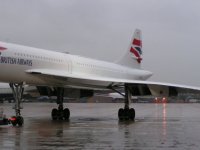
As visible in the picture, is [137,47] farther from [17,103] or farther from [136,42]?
[17,103]

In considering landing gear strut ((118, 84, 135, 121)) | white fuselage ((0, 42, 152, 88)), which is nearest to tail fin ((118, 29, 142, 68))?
white fuselage ((0, 42, 152, 88))

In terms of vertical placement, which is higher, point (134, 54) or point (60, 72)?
point (134, 54)

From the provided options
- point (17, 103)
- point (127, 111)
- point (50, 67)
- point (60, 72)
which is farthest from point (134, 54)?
point (17, 103)

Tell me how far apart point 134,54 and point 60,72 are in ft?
29.8

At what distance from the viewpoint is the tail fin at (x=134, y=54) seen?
92.9 ft

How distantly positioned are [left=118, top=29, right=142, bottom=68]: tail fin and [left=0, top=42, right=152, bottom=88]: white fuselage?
1.21 meters

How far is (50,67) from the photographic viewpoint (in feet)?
66.3

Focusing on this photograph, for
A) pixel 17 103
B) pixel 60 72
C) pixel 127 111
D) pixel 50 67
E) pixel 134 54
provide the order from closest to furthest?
pixel 17 103, pixel 50 67, pixel 60 72, pixel 127 111, pixel 134 54

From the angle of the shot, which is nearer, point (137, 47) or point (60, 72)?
point (60, 72)

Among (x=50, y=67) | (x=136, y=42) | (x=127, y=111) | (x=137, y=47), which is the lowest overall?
(x=127, y=111)

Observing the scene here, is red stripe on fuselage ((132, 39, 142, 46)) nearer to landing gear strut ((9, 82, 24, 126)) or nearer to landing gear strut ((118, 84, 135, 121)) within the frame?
landing gear strut ((118, 84, 135, 121))

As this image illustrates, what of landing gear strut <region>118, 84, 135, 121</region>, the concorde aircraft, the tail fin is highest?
the tail fin

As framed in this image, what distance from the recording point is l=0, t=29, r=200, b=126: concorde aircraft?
17984 millimetres

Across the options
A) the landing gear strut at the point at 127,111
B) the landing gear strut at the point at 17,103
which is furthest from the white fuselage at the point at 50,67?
the landing gear strut at the point at 127,111
